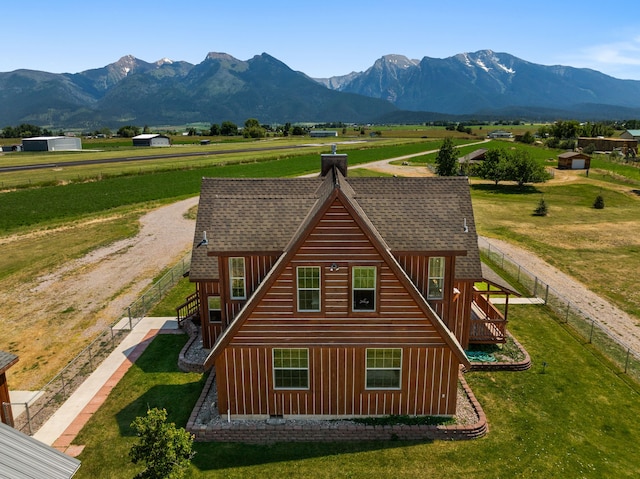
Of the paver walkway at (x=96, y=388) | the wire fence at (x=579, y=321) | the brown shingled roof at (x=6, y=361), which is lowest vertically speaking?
the paver walkway at (x=96, y=388)

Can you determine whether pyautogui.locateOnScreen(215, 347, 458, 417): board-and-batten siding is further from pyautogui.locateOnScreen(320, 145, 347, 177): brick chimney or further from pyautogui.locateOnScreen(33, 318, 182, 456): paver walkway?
pyautogui.locateOnScreen(320, 145, 347, 177): brick chimney

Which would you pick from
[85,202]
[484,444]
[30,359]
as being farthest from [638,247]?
[85,202]

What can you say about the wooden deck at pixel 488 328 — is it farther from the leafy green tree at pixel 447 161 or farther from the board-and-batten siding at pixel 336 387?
the leafy green tree at pixel 447 161

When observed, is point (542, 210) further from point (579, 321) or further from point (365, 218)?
point (365, 218)

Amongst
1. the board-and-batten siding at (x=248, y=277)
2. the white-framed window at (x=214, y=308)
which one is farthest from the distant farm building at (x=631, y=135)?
the board-and-batten siding at (x=248, y=277)

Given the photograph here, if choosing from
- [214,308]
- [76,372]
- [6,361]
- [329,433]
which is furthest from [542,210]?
[6,361]

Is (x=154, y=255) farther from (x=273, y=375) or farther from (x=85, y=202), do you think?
(x=85, y=202)
